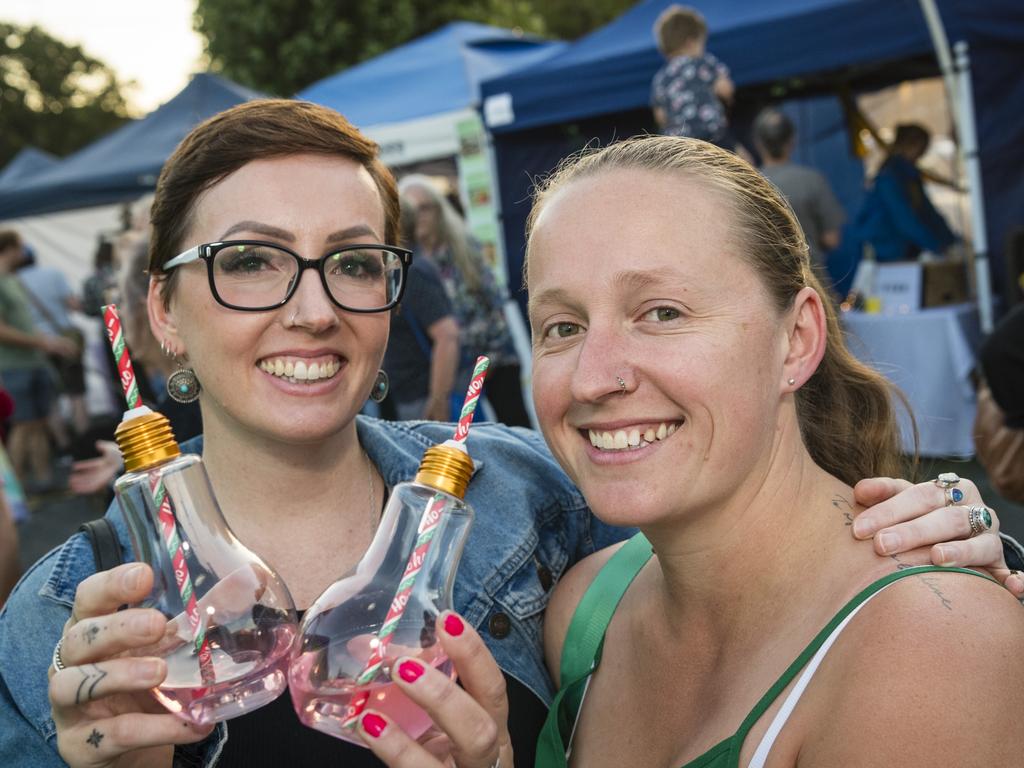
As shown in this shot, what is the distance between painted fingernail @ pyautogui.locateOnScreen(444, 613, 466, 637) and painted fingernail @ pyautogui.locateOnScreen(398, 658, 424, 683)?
0.23 feet

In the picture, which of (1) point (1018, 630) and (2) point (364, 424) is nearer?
(1) point (1018, 630)

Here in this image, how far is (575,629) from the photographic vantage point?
2.04 meters

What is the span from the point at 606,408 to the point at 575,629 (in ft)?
2.00

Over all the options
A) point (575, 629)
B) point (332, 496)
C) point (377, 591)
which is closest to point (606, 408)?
point (377, 591)

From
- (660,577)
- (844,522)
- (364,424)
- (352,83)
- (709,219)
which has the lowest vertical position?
(660,577)

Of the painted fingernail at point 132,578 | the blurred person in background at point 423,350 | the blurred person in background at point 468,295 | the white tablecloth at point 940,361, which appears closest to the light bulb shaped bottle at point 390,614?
the painted fingernail at point 132,578

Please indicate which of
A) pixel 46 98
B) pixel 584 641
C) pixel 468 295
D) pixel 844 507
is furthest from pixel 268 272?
pixel 46 98

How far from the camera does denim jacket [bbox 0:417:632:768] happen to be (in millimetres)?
1770

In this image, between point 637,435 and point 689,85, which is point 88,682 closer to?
point 637,435

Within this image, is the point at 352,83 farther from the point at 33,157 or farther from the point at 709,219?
the point at 709,219

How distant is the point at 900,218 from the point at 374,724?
7204mm

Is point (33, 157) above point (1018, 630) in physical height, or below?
above

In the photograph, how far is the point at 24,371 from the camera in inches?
380

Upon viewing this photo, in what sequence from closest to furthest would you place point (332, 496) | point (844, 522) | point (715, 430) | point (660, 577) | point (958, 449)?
point (715, 430) → point (844, 522) → point (660, 577) → point (332, 496) → point (958, 449)
